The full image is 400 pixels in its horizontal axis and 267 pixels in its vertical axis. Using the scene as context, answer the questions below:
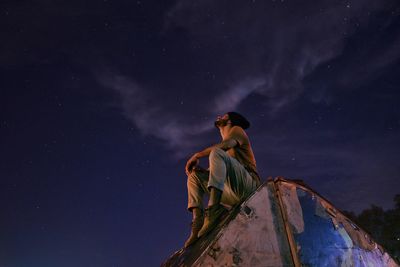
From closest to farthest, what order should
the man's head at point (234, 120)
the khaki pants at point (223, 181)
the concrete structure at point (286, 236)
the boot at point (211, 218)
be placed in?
the concrete structure at point (286, 236), the boot at point (211, 218), the khaki pants at point (223, 181), the man's head at point (234, 120)

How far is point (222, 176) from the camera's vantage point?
3021 mm

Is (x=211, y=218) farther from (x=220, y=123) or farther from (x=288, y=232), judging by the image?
(x=220, y=123)

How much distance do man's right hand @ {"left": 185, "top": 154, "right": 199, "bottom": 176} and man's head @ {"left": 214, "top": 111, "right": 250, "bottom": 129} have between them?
0.73 metres

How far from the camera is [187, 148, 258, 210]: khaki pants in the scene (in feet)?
9.93

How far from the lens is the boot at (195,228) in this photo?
9.96 ft

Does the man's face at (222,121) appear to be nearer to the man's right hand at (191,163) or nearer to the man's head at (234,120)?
the man's head at (234,120)

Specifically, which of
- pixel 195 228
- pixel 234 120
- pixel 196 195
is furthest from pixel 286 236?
pixel 234 120

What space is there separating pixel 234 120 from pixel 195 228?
1561 millimetres

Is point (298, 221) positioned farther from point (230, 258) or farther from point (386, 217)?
point (386, 217)

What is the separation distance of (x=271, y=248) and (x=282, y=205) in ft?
1.33

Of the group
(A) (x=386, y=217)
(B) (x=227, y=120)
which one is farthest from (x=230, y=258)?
(A) (x=386, y=217)

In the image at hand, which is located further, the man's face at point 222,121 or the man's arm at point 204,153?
the man's face at point 222,121

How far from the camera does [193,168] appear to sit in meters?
3.70

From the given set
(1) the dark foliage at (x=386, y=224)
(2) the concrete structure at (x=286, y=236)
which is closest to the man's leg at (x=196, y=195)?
(2) the concrete structure at (x=286, y=236)
